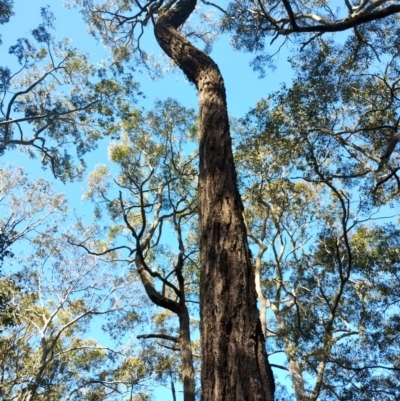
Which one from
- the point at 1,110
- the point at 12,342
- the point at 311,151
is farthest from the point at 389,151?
the point at 12,342

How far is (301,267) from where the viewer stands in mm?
10930

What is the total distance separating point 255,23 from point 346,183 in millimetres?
4051

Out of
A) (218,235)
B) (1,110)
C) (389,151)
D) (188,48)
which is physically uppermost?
(1,110)

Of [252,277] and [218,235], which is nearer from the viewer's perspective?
[252,277]

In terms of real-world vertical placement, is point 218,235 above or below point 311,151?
below

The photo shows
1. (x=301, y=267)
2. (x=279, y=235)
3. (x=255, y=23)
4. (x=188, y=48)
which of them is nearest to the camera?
(x=188, y=48)

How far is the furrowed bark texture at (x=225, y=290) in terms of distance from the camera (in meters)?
2.14

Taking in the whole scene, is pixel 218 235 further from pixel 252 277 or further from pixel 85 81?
pixel 85 81

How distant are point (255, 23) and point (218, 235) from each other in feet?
26.5

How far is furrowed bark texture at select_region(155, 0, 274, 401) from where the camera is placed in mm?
2141

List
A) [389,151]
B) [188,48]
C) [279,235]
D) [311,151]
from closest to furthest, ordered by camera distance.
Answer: [188,48]
[389,151]
[311,151]
[279,235]

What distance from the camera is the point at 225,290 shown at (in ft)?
8.18

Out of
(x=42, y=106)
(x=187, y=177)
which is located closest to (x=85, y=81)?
(x=42, y=106)

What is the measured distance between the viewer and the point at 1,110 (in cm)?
1009
